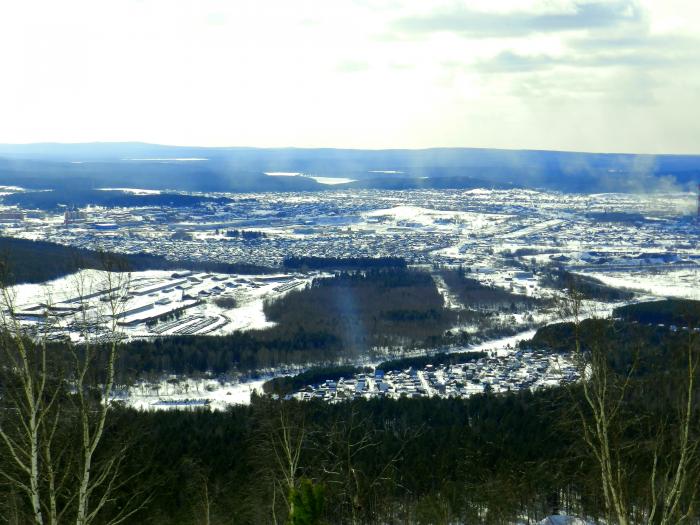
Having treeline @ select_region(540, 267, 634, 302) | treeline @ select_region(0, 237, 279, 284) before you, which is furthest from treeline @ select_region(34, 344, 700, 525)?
treeline @ select_region(0, 237, 279, 284)

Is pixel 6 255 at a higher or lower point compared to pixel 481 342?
higher

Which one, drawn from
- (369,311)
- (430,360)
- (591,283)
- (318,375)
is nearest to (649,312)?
(591,283)

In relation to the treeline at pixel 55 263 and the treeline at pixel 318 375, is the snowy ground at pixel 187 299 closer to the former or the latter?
the treeline at pixel 55 263

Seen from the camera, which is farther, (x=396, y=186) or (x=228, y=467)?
(x=396, y=186)

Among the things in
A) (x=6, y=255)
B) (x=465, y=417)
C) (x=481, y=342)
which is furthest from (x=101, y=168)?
(x=6, y=255)

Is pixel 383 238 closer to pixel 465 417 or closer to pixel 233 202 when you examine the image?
pixel 233 202

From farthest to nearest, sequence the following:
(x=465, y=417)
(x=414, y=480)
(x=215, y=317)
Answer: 1. (x=215, y=317)
2. (x=465, y=417)
3. (x=414, y=480)

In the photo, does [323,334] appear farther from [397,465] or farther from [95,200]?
[95,200]
